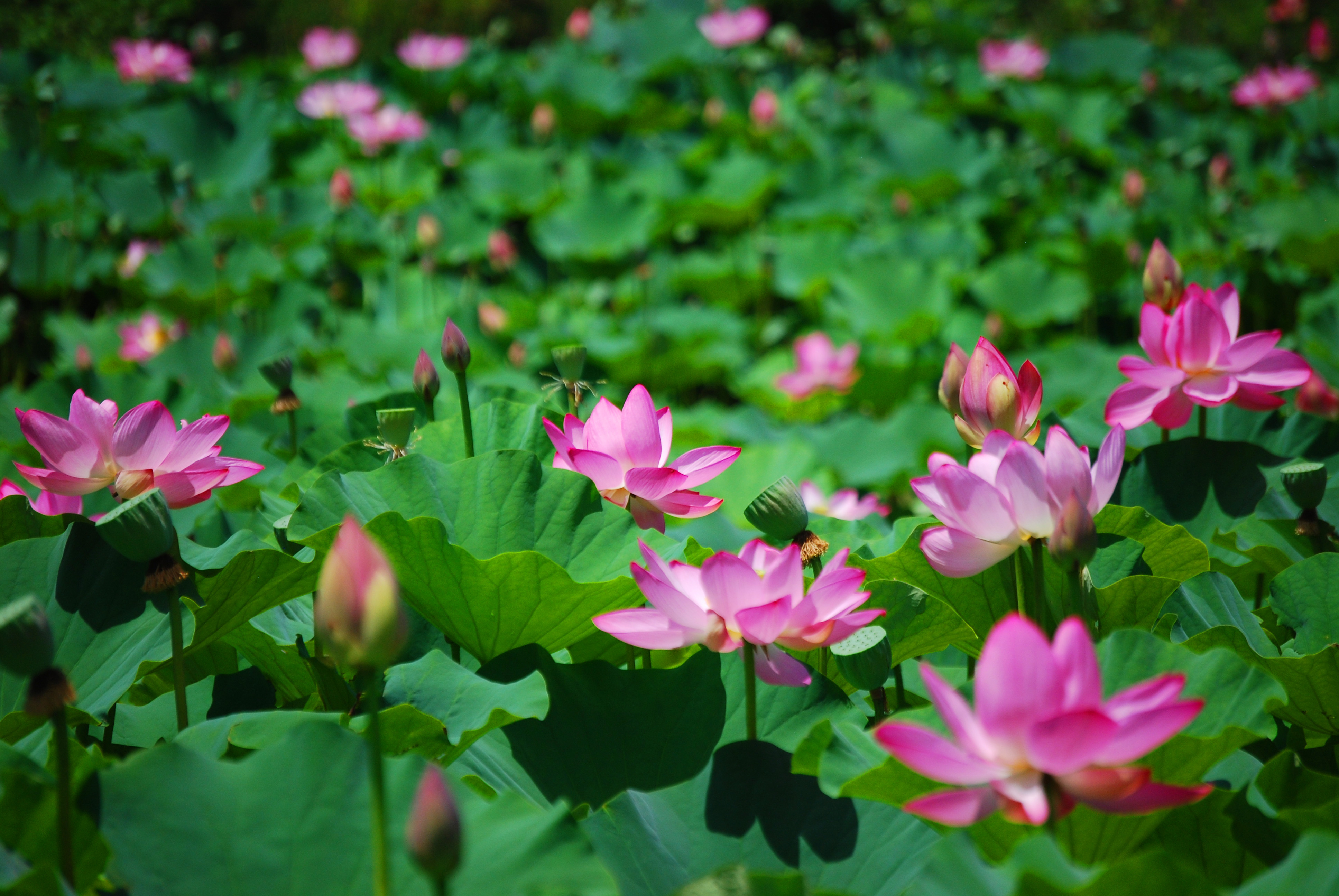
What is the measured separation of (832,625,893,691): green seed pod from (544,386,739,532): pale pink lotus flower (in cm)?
17

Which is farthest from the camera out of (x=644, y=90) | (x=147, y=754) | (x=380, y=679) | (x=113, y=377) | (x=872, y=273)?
(x=644, y=90)

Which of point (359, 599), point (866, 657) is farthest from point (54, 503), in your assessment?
point (866, 657)

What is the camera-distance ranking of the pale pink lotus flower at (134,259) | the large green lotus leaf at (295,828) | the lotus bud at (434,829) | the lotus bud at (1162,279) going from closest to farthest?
the lotus bud at (434,829), the large green lotus leaf at (295,828), the lotus bud at (1162,279), the pale pink lotus flower at (134,259)

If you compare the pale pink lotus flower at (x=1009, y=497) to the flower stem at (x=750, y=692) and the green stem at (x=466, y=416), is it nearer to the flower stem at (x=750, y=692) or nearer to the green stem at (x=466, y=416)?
the flower stem at (x=750, y=692)

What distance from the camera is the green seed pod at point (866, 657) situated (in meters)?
0.78

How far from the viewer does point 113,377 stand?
193 cm

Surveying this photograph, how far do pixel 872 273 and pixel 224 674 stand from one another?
2.66 metres

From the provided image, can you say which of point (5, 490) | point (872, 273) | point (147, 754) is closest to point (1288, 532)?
point (147, 754)

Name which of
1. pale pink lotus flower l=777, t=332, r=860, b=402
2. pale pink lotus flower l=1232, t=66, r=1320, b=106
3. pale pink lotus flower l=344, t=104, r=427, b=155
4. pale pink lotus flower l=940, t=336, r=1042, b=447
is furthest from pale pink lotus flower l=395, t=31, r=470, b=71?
pale pink lotus flower l=940, t=336, r=1042, b=447

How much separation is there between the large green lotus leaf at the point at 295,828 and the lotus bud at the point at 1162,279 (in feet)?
3.15

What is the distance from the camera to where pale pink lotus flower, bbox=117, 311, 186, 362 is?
2645 mm

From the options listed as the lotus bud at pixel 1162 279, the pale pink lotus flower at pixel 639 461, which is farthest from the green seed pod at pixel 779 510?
the lotus bud at pixel 1162 279

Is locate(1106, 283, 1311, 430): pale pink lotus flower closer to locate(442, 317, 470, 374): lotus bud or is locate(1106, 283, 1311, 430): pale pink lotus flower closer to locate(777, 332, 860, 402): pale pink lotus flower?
locate(442, 317, 470, 374): lotus bud

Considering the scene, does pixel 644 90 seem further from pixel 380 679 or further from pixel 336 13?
pixel 380 679
